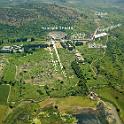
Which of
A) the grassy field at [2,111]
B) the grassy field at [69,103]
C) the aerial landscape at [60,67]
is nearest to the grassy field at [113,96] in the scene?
the aerial landscape at [60,67]

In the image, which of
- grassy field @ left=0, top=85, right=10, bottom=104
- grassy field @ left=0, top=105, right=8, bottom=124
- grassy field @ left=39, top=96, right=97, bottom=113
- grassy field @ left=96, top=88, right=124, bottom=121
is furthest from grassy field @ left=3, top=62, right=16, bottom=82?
grassy field @ left=96, top=88, right=124, bottom=121

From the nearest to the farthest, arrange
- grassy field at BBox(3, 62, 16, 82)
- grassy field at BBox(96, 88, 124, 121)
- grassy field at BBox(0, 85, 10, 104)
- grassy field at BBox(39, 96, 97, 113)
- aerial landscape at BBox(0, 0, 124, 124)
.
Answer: aerial landscape at BBox(0, 0, 124, 124)
grassy field at BBox(39, 96, 97, 113)
grassy field at BBox(96, 88, 124, 121)
grassy field at BBox(0, 85, 10, 104)
grassy field at BBox(3, 62, 16, 82)

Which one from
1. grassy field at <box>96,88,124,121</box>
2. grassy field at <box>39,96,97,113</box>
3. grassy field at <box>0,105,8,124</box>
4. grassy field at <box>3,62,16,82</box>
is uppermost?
grassy field at <box>96,88,124,121</box>

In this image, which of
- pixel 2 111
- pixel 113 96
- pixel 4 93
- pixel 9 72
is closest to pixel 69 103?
pixel 113 96

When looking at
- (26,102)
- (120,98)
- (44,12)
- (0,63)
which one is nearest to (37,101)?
(26,102)

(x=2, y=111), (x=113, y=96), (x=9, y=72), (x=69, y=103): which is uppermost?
(x=113, y=96)

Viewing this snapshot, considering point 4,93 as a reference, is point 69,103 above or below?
above

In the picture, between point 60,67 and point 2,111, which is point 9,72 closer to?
point 60,67

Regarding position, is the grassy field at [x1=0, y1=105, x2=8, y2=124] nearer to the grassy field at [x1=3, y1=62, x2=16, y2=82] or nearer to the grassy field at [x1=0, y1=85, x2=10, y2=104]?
the grassy field at [x1=0, y1=85, x2=10, y2=104]
